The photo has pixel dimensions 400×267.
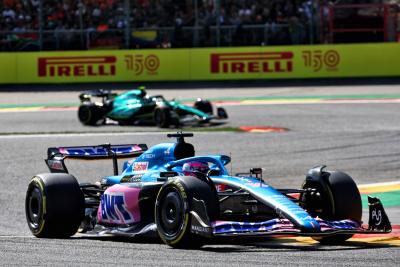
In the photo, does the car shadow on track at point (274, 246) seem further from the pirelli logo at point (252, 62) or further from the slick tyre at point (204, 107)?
the pirelli logo at point (252, 62)

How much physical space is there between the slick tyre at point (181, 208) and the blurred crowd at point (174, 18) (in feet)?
75.4

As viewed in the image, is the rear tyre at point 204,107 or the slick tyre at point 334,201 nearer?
the slick tyre at point 334,201

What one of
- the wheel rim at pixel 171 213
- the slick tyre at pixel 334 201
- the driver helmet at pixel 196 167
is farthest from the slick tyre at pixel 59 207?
the slick tyre at pixel 334 201

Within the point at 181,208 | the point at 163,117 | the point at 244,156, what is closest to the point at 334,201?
the point at 181,208

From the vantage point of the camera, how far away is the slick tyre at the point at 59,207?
10703 millimetres

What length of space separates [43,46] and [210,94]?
6.35 metres

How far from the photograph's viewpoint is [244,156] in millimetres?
18766

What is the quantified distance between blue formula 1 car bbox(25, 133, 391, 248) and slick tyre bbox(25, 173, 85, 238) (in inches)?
0.4

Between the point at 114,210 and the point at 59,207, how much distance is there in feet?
1.90

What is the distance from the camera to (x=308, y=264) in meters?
8.41

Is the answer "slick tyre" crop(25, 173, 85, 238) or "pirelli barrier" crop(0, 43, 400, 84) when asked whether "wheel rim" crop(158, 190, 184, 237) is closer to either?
"slick tyre" crop(25, 173, 85, 238)

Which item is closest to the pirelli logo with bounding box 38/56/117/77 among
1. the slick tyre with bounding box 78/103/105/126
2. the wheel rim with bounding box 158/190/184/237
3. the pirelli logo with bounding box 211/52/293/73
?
the pirelli logo with bounding box 211/52/293/73

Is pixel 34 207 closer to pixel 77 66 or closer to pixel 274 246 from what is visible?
pixel 274 246

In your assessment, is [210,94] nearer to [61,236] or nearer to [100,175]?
[100,175]
